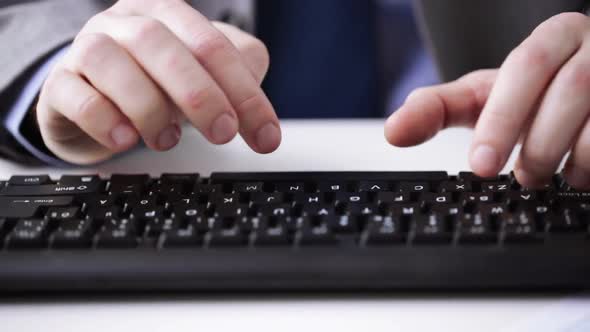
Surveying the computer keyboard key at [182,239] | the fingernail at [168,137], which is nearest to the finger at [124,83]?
the fingernail at [168,137]

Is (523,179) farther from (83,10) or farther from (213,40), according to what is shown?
(83,10)

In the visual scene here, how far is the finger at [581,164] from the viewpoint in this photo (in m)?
0.33

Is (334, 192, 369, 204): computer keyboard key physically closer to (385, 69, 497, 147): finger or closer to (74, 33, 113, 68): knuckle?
(385, 69, 497, 147): finger

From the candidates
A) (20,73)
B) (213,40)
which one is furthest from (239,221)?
(20,73)

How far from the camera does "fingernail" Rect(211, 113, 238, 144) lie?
36 centimetres

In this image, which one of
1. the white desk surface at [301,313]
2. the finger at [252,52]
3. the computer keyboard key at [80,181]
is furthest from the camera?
the finger at [252,52]

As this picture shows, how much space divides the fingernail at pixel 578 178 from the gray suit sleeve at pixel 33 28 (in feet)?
1.33

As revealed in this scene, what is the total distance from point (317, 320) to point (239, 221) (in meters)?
0.06

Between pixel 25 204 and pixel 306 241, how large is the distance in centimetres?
16

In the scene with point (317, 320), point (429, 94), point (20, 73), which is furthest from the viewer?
point (20, 73)

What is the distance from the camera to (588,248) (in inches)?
10.9

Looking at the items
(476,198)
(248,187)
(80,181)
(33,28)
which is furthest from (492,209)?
(33,28)

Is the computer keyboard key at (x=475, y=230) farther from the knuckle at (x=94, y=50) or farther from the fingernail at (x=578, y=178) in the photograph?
the knuckle at (x=94, y=50)

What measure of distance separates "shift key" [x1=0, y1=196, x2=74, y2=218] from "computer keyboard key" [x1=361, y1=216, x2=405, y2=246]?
160mm
